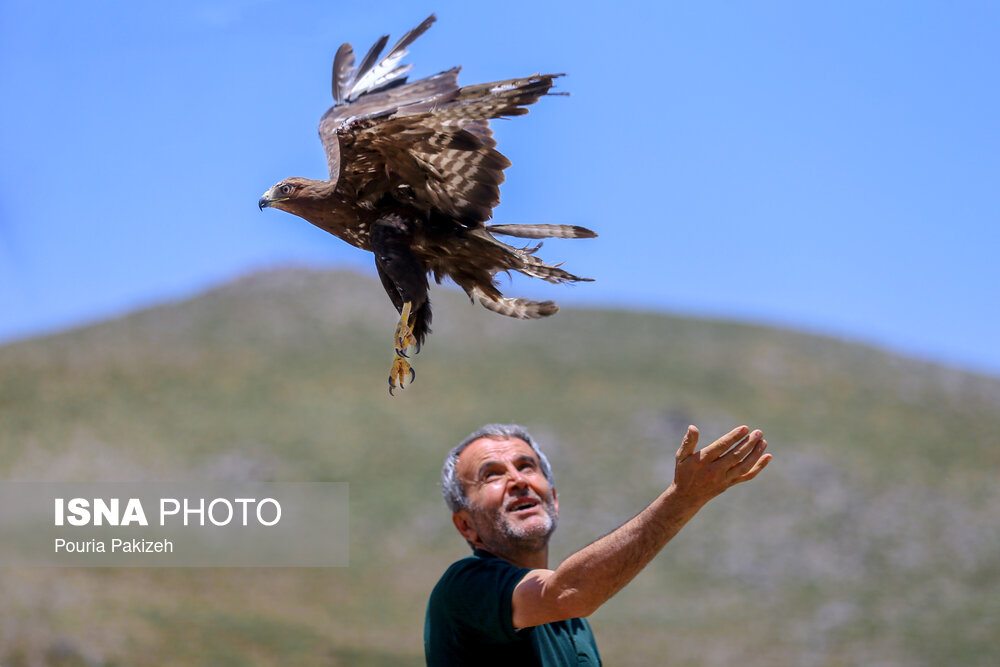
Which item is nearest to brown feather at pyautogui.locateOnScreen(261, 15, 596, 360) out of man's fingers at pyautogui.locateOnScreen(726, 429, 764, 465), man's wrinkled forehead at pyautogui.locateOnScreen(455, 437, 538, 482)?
man's wrinkled forehead at pyautogui.locateOnScreen(455, 437, 538, 482)

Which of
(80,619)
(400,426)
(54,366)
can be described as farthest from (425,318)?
(54,366)

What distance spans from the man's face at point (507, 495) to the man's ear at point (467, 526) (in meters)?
0.01

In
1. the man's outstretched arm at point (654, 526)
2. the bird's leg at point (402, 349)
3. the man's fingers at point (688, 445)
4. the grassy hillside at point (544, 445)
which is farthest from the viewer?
the grassy hillside at point (544, 445)

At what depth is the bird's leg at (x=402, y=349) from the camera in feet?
12.9

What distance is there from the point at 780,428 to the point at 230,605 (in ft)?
119

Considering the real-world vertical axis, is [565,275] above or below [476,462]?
above

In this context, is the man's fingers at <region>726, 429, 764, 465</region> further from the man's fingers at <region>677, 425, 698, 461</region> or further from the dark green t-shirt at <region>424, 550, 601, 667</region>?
the dark green t-shirt at <region>424, 550, 601, 667</region>

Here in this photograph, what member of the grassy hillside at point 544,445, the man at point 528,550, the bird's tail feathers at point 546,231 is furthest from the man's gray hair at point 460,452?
the grassy hillside at point 544,445

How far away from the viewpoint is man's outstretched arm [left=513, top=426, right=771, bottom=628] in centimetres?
340

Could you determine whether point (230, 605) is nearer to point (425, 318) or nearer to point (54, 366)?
point (54, 366)

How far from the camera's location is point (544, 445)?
58.2m

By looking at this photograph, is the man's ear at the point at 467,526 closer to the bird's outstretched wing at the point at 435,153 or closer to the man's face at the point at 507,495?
the man's face at the point at 507,495

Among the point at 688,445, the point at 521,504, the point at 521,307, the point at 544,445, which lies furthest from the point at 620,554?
the point at 544,445

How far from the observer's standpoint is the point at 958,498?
56.3 m
